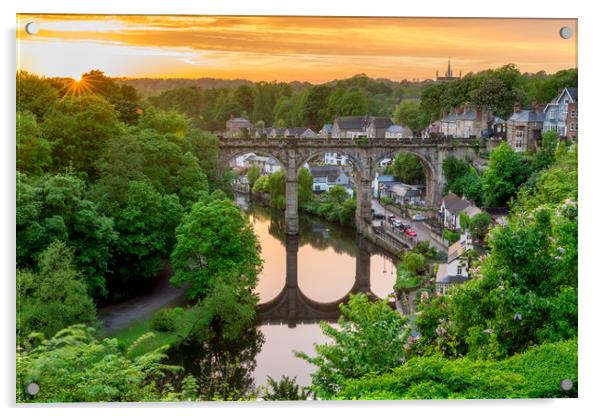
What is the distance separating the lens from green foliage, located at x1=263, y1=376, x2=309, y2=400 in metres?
9.42

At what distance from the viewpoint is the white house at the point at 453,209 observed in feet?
56.2

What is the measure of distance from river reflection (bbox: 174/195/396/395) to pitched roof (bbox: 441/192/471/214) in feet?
9.06

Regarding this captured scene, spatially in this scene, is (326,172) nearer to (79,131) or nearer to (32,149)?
(79,131)

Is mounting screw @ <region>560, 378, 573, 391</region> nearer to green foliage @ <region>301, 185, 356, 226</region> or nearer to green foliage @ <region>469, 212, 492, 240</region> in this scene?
green foliage @ <region>469, 212, 492, 240</region>

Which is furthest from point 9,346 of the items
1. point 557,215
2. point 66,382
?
point 557,215

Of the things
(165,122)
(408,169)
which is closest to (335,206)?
(408,169)

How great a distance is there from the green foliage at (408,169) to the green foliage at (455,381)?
55.4 ft

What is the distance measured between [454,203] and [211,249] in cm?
625

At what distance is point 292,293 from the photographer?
17.9m

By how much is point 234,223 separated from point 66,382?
8410 mm

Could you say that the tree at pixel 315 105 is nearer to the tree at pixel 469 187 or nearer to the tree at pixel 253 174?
the tree at pixel 469 187

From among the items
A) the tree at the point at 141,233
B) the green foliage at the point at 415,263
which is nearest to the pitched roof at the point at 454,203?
the green foliage at the point at 415,263

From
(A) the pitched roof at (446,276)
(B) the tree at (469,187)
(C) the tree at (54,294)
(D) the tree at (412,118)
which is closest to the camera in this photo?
(C) the tree at (54,294)

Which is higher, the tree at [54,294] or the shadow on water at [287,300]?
the tree at [54,294]
